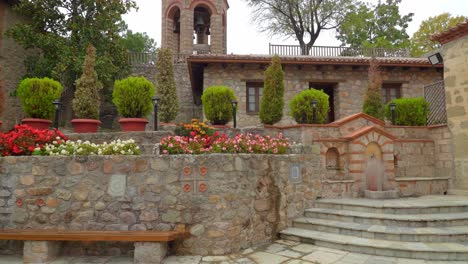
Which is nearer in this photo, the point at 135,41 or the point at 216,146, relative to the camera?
the point at 216,146

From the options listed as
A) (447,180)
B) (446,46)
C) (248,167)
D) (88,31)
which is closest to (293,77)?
(446,46)

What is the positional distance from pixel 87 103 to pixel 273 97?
16.9ft

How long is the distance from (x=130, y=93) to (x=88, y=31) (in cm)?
662

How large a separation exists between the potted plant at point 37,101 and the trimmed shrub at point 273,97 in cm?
582

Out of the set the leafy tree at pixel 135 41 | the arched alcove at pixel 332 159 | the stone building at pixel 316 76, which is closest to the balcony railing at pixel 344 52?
the stone building at pixel 316 76

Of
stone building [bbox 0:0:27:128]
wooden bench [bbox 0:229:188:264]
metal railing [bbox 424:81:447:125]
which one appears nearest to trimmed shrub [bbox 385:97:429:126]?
metal railing [bbox 424:81:447:125]

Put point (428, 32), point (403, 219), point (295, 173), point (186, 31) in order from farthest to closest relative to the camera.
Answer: point (428, 32) → point (186, 31) → point (295, 173) → point (403, 219)

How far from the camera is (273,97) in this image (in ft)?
27.4

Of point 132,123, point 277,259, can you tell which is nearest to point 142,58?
point 132,123

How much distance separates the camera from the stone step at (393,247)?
395cm

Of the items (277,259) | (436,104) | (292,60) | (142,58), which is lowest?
(277,259)

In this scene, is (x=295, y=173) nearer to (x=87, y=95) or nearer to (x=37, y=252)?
(x=37, y=252)

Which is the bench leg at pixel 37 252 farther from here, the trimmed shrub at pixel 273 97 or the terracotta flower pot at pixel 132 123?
the trimmed shrub at pixel 273 97

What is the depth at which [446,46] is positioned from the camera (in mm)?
8039
